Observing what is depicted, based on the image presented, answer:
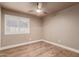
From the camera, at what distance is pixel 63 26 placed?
2.14 metres

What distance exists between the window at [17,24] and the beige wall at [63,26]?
0.48m

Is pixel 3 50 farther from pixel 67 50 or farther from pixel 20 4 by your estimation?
pixel 67 50

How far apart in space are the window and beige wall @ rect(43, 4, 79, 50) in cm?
48

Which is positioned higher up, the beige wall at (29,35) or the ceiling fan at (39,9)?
the ceiling fan at (39,9)

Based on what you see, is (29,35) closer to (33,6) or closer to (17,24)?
(17,24)

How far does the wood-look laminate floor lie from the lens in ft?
6.01

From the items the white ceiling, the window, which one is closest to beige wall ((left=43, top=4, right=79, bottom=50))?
the white ceiling

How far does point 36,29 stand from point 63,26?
764mm

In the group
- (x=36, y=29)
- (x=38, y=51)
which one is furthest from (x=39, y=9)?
(x=38, y=51)

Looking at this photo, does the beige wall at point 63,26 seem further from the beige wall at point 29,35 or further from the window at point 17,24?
the window at point 17,24

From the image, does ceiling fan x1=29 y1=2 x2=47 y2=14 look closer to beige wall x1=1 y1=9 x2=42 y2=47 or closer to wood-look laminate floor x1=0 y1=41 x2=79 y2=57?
beige wall x1=1 y1=9 x2=42 y2=47

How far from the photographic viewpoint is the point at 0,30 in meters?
2.00

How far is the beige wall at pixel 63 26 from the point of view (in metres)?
2.04

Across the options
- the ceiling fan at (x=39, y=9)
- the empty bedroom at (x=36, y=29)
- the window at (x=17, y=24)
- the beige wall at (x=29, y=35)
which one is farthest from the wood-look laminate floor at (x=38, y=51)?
the ceiling fan at (x=39, y=9)
